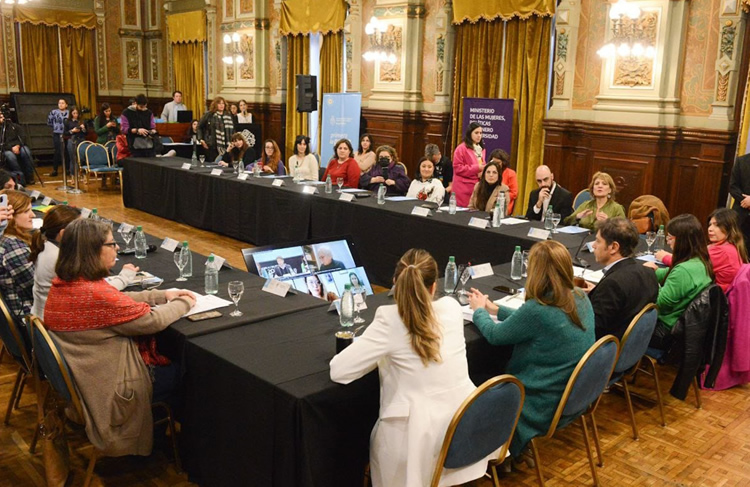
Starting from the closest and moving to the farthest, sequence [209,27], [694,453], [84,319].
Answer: [84,319]
[694,453]
[209,27]

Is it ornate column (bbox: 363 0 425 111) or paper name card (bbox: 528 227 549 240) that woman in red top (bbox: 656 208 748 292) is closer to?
paper name card (bbox: 528 227 549 240)

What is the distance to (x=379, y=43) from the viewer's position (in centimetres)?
978

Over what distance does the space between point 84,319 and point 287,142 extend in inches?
388

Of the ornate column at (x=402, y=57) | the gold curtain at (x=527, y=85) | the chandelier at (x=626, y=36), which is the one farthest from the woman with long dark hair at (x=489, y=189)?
the ornate column at (x=402, y=57)

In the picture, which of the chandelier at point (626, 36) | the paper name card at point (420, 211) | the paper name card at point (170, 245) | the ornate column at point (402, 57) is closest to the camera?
the paper name card at point (170, 245)

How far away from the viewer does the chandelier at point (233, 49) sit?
40.4 feet

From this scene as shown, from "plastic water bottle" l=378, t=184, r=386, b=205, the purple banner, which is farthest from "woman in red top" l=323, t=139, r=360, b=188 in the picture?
the purple banner

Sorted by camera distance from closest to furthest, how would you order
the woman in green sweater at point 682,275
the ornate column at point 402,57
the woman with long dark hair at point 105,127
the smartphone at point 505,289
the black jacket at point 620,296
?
the black jacket at point 620,296 < the smartphone at point 505,289 < the woman in green sweater at point 682,275 < the ornate column at point 402,57 < the woman with long dark hair at point 105,127

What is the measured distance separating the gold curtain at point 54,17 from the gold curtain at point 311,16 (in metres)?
5.32

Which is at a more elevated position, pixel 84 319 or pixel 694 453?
pixel 84 319

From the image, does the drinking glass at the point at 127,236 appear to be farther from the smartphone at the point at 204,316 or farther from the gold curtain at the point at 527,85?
the gold curtain at the point at 527,85

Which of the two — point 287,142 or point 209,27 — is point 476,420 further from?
point 209,27

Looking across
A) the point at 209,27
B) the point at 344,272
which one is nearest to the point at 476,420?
the point at 344,272

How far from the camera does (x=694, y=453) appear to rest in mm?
3219
